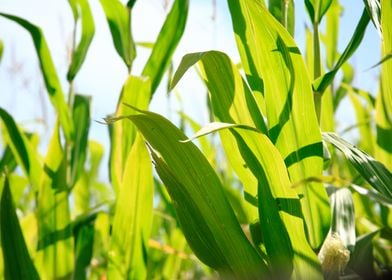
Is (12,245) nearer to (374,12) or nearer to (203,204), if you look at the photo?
(203,204)

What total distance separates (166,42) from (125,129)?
189mm

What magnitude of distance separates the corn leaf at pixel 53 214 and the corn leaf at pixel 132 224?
0.70 feet

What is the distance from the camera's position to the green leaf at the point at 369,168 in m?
0.75

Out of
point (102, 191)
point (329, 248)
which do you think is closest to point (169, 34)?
point (329, 248)

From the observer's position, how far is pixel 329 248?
2.50 feet

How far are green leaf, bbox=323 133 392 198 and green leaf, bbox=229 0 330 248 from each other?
0.12ft

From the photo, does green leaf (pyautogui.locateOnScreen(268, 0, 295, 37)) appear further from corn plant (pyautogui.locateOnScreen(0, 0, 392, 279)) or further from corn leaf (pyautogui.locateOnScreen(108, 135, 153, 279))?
corn leaf (pyautogui.locateOnScreen(108, 135, 153, 279))

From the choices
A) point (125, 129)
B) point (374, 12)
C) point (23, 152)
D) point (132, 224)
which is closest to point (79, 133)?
point (23, 152)

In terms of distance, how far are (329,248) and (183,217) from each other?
0.20 m

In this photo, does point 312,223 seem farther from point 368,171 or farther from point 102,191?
point 102,191

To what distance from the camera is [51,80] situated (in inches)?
47.9

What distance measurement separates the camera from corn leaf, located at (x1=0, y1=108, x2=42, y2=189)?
1197 mm

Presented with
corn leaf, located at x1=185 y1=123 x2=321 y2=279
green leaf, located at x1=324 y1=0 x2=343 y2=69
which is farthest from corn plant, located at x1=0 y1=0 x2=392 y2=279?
green leaf, located at x1=324 y1=0 x2=343 y2=69

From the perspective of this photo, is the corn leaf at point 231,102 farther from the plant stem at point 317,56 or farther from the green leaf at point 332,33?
the green leaf at point 332,33
